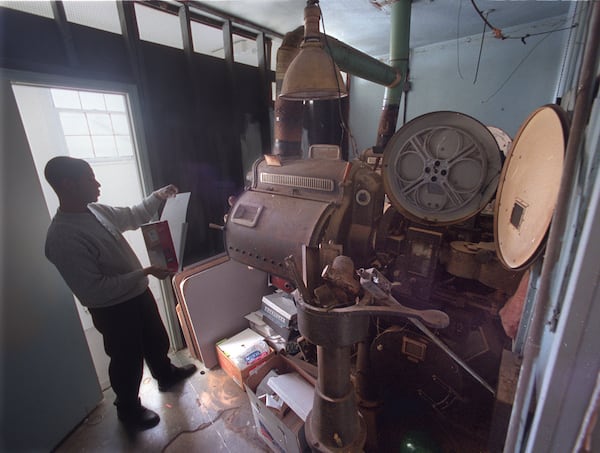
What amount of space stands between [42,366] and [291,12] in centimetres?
290

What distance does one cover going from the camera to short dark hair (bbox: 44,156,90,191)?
1.38 m

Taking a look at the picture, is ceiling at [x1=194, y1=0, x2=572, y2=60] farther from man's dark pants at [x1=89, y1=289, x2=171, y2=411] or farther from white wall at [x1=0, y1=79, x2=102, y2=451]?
man's dark pants at [x1=89, y1=289, x2=171, y2=411]

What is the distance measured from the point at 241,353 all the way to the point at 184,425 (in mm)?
545

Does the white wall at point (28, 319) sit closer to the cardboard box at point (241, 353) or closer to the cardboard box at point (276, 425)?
the cardboard box at point (241, 353)

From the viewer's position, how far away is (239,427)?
1.81m

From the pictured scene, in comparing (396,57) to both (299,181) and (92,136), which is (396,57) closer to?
(299,181)

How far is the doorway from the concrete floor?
34 centimetres

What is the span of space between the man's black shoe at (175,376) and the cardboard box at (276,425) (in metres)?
0.76

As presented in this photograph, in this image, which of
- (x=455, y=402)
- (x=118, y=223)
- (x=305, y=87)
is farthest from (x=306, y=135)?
(x=455, y=402)

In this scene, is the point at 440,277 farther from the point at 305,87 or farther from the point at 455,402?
the point at 305,87

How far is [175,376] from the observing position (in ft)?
7.04

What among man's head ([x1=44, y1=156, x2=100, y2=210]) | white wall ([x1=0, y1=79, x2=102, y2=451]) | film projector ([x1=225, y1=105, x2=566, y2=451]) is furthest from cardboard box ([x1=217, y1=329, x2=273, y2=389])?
man's head ([x1=44, y1=156, x2=100, y2=210])

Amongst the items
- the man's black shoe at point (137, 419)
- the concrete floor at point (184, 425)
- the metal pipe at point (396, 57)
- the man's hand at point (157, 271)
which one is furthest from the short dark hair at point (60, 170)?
the metal pipe at point (396, 57)

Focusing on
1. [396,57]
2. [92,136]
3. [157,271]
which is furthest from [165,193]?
[396,57]
